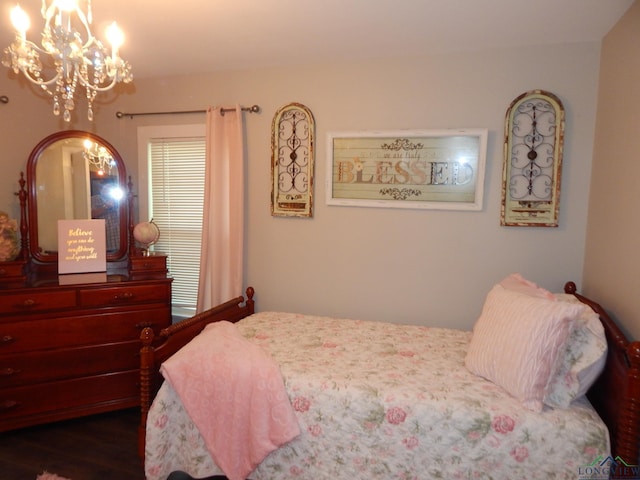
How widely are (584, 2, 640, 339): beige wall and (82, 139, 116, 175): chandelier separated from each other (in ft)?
10.5

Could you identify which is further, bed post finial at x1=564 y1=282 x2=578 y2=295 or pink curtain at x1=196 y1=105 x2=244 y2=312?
pink curtain at x1=196 y1=105 x2=244 y2=312

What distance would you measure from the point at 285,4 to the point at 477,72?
126cm

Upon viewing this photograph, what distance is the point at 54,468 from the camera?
2.08m

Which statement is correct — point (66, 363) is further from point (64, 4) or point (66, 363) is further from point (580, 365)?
point (580, 365)

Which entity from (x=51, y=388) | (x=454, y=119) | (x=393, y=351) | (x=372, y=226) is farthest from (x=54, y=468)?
(x=454, y=119)

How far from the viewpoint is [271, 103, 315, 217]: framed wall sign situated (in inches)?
108

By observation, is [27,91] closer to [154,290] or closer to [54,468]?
[154,290]

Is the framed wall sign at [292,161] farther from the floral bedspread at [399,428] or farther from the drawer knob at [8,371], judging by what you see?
the drawer knob at [8,371]

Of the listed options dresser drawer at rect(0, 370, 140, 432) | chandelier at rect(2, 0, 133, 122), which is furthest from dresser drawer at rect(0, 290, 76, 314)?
chandelier at rect(2, 0, 133, 122)

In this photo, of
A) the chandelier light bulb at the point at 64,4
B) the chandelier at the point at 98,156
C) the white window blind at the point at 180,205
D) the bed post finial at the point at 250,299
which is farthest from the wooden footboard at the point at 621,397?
the chandelier at the point at 98,156

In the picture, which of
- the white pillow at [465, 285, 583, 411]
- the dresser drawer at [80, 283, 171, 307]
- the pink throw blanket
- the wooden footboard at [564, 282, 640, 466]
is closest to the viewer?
the wooden footboard at [564, 282, 640, 466]

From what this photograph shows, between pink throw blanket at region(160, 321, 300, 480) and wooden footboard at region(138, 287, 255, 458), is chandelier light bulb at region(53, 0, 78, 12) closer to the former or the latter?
wooden footboard at region(138, 287, 255, 458)

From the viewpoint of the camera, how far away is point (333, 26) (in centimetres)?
216

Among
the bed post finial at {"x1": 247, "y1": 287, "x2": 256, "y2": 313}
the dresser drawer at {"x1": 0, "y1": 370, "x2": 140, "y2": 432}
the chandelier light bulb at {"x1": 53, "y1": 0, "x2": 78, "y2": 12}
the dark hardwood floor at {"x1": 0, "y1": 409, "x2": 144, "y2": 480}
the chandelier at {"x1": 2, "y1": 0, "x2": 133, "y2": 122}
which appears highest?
the chandelier light bulb at {"x1": 53, "y1": 0, "x2": 78, "y2": 12}
